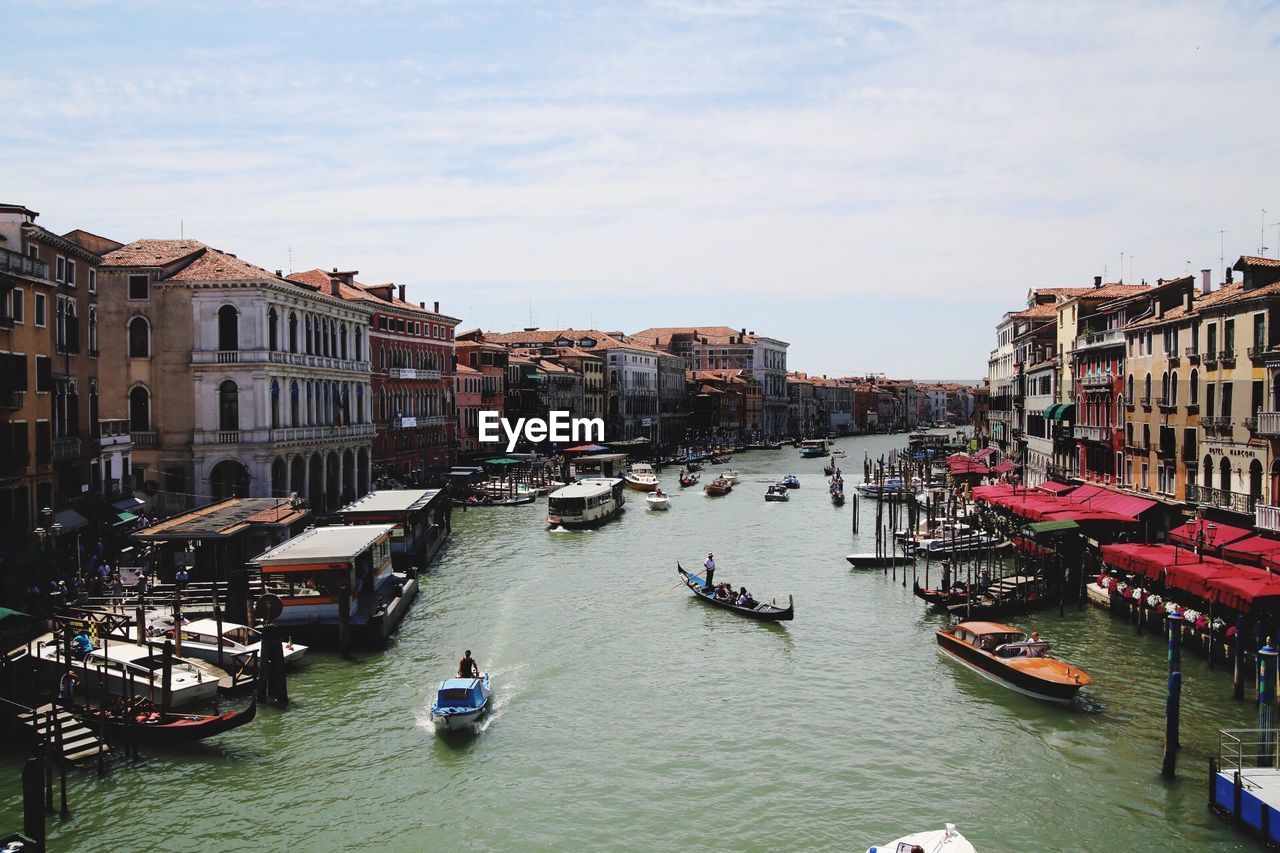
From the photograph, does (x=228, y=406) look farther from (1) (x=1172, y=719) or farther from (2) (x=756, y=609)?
(1) (x=1172, y=719)

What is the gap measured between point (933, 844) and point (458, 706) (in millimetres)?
8704

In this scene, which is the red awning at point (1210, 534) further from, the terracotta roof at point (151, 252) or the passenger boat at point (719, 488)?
the passenger boat at point (719, 488)

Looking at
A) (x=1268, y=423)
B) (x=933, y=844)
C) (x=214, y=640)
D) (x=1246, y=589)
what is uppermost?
(x=1268, y=423)

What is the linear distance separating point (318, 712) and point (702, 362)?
117 m

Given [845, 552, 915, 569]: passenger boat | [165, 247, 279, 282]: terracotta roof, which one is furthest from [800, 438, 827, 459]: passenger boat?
[165, 247, 279, 282]: terracotta roof

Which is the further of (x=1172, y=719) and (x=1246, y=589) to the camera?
(x=1246, y=589)

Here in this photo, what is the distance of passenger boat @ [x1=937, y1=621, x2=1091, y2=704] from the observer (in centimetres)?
1966

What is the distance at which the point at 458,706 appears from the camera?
60.3ft

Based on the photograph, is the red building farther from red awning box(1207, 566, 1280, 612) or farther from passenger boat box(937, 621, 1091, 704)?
red awning box(1207, 566, 1280, 612)

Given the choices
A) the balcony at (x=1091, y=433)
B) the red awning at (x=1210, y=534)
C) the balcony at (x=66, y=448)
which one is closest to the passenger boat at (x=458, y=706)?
the balcony at (x=66, y=448)

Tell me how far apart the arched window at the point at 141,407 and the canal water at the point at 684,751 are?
606 inches

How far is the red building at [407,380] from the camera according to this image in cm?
5344

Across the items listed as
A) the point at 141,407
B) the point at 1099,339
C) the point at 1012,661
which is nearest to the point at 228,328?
the point at 141,407

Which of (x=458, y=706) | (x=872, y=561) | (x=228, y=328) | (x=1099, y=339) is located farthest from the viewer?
(x=1099, y=339)
